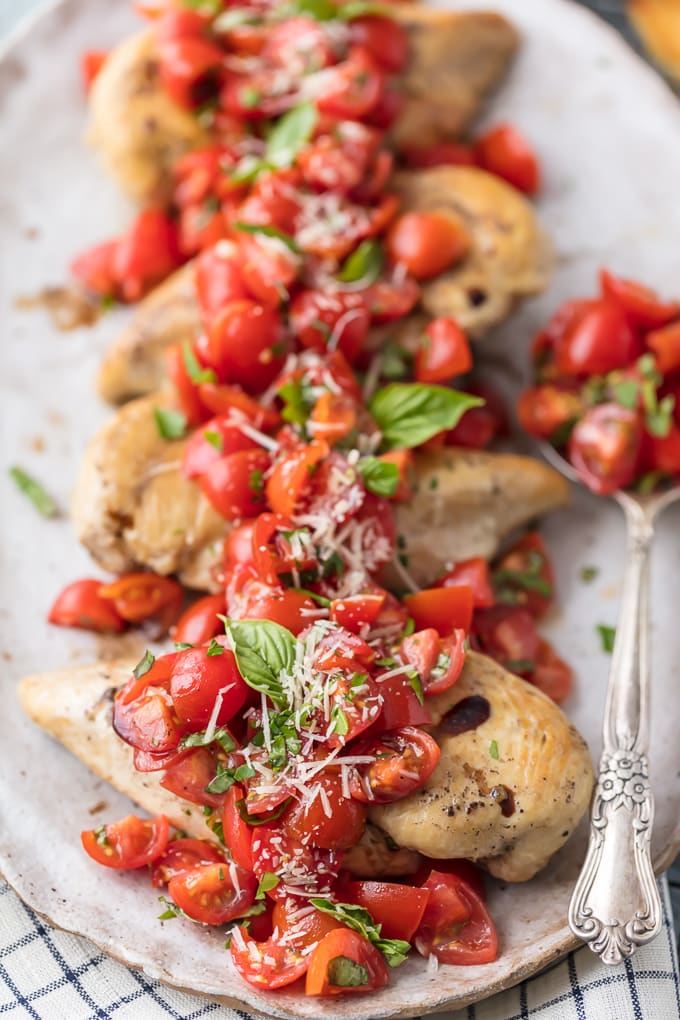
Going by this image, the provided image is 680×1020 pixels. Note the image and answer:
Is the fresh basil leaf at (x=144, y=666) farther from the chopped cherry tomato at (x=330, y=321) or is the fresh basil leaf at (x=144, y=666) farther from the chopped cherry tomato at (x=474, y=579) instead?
the chopped cherry tomato at (x=330, y=321)

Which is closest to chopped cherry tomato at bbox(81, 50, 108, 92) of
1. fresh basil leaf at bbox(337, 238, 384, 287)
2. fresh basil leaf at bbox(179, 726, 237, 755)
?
fresh basil leaf at bbox(337, 238, 384, 287)


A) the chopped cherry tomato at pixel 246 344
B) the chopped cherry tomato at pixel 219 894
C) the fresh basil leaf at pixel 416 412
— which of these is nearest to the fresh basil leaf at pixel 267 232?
the chopped cherry tomato at pixel 246 344

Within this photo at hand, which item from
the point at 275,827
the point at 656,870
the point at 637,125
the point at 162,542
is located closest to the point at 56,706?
the point at 162,542

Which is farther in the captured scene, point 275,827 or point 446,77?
point 446,77

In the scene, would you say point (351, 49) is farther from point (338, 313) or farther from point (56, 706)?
point (56, 706)

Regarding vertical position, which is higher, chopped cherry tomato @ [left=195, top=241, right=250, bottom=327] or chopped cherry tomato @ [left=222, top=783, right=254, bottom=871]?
chopped cherry tomato @ [left=195, top=241, right=250, bottom=327]

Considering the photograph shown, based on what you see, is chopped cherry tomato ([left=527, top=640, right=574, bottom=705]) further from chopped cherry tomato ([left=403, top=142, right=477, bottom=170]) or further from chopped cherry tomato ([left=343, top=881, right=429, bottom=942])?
chopped cherry tomato ([left=403, top=142, right=477, bottom=170])

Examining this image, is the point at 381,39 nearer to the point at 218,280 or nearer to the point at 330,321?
the point at 218,280
